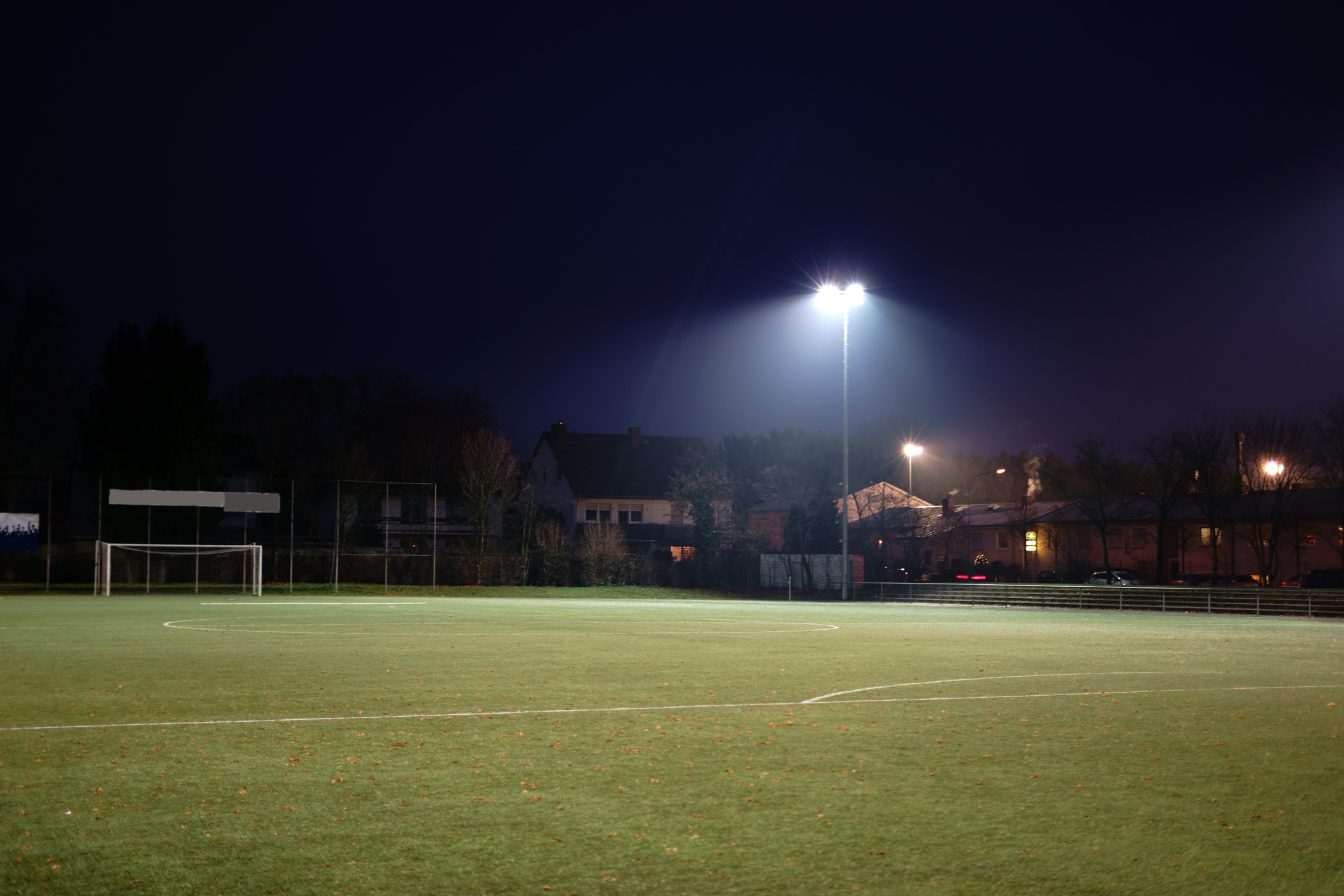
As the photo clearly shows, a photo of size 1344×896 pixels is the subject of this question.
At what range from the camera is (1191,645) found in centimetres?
2111

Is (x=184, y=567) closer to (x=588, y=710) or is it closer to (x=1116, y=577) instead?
(x=588, y=710)

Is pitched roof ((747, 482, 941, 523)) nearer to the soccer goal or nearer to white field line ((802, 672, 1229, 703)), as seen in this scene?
the soccer goal

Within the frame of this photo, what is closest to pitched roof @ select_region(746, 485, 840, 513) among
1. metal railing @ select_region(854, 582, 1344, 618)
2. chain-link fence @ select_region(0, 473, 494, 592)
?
metal railing @ select_region(854, 582, 1344, 618)

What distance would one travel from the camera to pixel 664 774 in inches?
306

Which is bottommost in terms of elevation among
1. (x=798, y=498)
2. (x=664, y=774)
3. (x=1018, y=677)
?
(x=1018, y=677)

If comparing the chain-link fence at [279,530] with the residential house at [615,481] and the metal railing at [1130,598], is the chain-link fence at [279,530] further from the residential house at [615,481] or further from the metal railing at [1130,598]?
the residential house at [615,481]

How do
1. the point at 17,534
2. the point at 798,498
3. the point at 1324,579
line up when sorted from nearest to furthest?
the point at 17,534 → the point at 1324,579 → the point at 798,498

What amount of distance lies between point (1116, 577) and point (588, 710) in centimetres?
5537

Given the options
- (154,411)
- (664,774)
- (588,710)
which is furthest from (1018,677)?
(154,411)

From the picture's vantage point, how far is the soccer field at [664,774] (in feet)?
17.7

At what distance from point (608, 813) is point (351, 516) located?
153ft

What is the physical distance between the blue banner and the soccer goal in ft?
8.65

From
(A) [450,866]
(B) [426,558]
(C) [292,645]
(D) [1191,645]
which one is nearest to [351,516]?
(B) [426,558]

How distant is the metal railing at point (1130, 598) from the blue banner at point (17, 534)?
116 feet
